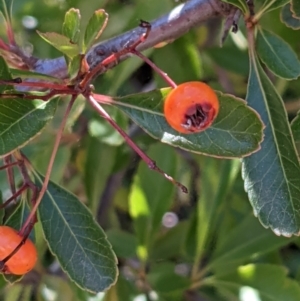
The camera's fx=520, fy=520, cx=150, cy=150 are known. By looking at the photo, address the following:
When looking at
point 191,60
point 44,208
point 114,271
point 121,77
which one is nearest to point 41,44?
point 121,77

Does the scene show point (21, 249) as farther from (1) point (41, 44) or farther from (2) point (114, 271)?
(1) point (41, 44)

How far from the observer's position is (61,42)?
593mm

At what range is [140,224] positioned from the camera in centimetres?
120

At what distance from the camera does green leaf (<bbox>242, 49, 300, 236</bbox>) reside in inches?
26.5

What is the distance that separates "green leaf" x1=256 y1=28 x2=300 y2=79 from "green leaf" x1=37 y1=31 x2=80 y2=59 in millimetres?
291

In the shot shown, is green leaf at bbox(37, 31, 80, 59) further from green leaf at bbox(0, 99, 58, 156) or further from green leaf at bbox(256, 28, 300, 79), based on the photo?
green leaf at bbox(256, 28, 300, 79)

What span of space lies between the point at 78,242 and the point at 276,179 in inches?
11.6

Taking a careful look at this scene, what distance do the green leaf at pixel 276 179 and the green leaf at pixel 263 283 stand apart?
381 millimetres

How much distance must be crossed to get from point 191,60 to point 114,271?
537 millimetres

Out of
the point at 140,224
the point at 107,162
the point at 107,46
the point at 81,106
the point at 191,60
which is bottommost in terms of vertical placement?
the point at 140,224

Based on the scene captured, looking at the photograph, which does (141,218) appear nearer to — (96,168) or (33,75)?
(96,168)

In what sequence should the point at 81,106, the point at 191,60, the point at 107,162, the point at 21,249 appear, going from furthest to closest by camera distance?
the point at 107,162, the point at 191,60, the point at 81,106, the point at 21,249

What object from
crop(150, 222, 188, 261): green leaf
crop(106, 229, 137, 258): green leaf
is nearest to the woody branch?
crop(106, 229, 137, 258): green leaf

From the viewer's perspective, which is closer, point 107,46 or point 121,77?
point 107,46
